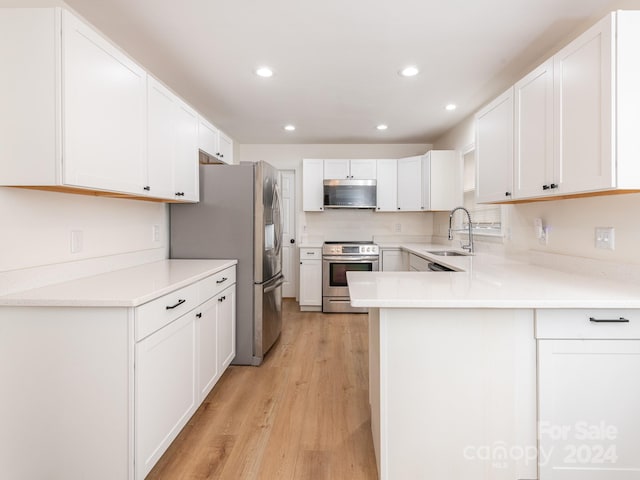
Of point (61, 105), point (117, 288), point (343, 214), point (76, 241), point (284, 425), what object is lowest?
point (284, 425)

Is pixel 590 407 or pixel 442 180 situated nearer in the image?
pixel 590 407

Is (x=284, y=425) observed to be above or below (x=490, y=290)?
below

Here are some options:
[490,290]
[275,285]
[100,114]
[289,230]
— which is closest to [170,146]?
[100,114]

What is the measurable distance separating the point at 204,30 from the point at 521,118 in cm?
201

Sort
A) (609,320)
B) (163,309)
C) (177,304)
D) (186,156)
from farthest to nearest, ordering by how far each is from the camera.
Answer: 1. (186,156)
2. (177,304)
3. (163,309)
4. (609,320)

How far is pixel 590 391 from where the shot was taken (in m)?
1.37

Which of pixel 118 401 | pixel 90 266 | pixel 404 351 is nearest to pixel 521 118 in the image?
pixel 404 351

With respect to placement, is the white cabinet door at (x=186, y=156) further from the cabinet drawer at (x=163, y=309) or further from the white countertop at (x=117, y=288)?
the cabinet drawer at (x=163, y=309)

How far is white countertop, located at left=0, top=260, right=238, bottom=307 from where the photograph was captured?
4.50 feet

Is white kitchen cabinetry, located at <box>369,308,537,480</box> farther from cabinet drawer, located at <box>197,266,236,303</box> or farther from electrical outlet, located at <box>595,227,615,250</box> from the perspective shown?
cabinet drawer, located at <box>197,266,236,303</box>

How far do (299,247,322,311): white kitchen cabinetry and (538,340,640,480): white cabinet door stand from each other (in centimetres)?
338

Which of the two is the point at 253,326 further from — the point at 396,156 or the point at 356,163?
the point at 396,156

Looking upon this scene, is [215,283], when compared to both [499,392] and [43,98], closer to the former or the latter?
[43,98]

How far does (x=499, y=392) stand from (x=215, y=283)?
180cm
